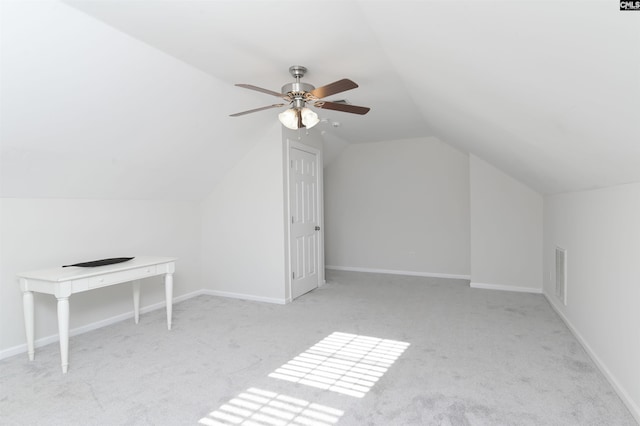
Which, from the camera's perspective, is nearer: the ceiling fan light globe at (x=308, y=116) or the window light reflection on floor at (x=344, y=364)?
the window light reflection on floor at (x=344, y=364)

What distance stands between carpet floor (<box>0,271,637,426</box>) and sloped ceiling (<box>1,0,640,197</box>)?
4.54 ft

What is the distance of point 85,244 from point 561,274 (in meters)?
4.82

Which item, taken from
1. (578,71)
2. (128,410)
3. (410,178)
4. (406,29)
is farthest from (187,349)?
(410,178)

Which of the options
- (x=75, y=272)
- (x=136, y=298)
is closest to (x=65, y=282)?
(x=75, y=272)

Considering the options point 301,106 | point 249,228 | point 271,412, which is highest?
point 301,106

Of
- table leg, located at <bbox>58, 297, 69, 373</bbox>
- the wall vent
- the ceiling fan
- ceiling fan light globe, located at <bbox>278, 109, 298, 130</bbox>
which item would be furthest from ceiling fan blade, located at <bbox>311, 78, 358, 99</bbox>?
the wall vent

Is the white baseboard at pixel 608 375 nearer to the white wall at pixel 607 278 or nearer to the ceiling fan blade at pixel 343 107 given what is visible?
the white wall at pixel 607 278

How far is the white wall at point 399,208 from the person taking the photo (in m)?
5.73

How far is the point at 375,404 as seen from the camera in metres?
2.10

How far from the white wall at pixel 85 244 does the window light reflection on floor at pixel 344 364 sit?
2.16 meters

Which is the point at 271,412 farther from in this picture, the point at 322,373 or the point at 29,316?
the point at 29,316

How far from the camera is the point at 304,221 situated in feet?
15.8

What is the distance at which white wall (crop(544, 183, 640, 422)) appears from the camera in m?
2.02

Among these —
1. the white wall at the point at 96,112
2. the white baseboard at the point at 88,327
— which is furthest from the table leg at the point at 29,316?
the white wall at the point at 96,112
